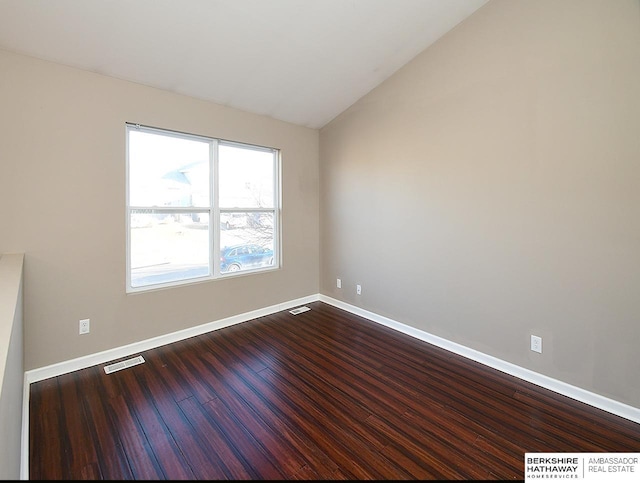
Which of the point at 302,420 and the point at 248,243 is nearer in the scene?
the point at 302,420

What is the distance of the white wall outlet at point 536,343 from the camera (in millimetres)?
2391

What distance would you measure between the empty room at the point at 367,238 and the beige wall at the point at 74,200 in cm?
2

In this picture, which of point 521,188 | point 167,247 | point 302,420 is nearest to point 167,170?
point 167,247

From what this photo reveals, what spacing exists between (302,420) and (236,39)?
3.02 metres

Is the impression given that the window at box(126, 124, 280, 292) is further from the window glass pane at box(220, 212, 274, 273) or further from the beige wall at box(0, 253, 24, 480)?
the beige wall at box(0, 253, 24, 480)

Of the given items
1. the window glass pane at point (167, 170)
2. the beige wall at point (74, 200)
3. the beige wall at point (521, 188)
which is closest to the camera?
the beige wall at point (521, 188)

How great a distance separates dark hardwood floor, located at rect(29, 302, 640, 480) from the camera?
63.6 inches

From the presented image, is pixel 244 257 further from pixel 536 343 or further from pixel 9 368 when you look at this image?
pixel 536 343

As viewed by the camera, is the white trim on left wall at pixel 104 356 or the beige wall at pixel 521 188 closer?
the white trim on left wall at pixel 104 356

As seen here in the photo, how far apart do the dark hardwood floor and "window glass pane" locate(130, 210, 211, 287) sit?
2.53 feet

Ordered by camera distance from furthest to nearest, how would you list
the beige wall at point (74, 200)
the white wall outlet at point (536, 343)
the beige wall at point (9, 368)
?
1. the white wall outlet at point (536, 343)
2. the beige wall at point (74, 200)
3. the beige wall at point (9, 368)
